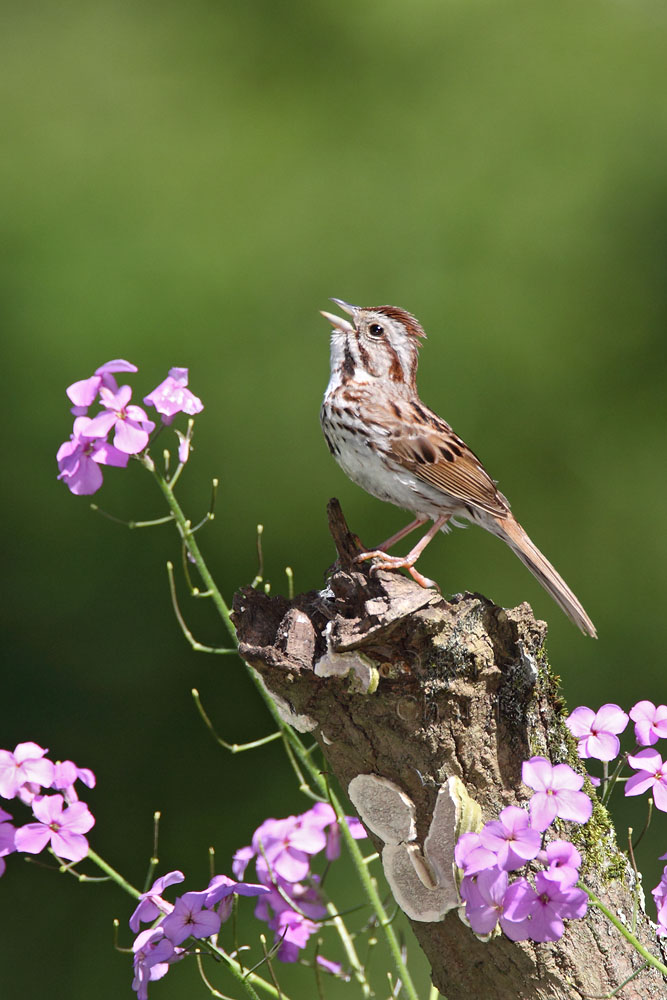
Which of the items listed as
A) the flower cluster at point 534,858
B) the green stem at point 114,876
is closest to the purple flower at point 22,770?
the green stem at point 114,876

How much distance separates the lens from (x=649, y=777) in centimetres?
157

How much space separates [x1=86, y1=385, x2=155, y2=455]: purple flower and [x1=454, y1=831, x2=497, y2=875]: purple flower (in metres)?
0.72

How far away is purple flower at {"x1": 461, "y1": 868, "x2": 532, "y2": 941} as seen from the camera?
1.35 metres

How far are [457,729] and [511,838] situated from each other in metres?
0.26

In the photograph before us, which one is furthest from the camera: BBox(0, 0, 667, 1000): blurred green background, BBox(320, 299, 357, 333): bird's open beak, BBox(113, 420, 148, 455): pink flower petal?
BBox(0, 0, 667, 1000): blurred green background

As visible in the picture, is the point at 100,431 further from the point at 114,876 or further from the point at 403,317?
the point at 403,317

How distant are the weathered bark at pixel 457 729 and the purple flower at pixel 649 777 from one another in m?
0.10

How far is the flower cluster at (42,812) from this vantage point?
156 cm

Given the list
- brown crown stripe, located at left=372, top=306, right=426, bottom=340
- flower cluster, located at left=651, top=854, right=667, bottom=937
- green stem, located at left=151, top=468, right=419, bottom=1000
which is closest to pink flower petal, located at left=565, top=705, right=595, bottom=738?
flower cluster, located at left=651, top=854, right=667, bottom=937

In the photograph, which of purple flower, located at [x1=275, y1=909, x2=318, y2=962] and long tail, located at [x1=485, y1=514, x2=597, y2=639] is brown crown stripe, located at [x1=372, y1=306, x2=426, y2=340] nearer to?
long tail, located at [x1=485, y1=514, x2=597, y2=639]

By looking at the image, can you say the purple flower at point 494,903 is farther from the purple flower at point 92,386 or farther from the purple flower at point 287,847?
the purple flower at point 92,386

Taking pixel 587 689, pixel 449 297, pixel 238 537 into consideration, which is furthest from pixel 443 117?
pixel 587 689

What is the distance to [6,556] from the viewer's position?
4.85 m

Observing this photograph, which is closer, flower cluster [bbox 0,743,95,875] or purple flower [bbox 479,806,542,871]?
purple flower [bbox 479,806,542,871]
